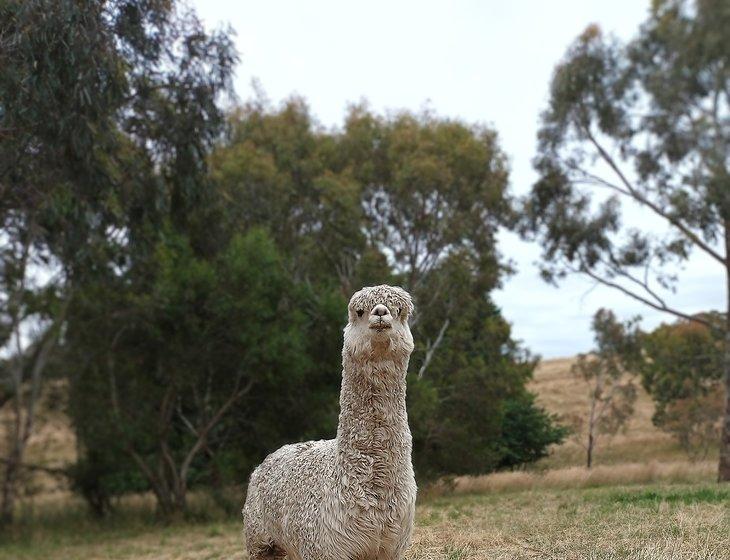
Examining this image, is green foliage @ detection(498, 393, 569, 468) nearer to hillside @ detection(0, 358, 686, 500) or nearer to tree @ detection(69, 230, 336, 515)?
hillside @ detection(0, 358, 686, 500)

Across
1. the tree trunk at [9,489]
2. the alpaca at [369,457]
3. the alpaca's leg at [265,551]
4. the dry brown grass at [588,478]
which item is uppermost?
the alpaca at [369,457]

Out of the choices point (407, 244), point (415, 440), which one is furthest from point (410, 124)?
point (415, 440)

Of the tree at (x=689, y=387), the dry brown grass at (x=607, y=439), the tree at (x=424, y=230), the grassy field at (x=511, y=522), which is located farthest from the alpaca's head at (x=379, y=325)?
the tree at (x=689, y=387)

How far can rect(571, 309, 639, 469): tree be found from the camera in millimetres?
23219

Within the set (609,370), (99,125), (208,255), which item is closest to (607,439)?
(609,370)

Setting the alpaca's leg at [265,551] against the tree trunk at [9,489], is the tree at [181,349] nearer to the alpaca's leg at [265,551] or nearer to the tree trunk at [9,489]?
the tree trunk at [9,489]

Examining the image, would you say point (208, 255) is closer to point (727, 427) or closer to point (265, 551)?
point (727, 427)

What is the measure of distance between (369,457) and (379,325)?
2.57 ft

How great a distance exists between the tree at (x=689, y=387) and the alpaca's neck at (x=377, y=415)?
1949 cm

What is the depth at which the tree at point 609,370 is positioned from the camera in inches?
914

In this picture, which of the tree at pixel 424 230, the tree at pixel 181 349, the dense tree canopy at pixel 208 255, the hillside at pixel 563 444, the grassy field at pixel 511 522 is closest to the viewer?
the grassy field at pixel 511 522

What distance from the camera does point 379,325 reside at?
428 cm

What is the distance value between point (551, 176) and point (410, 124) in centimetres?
481

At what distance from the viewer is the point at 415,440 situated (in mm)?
18594
